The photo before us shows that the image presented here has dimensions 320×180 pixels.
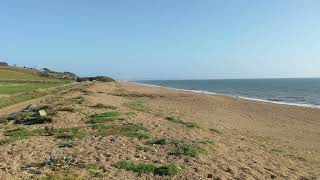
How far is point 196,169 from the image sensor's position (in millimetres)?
13680

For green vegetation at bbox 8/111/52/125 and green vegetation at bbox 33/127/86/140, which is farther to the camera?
green vegetation at bbox 8/111/52/125

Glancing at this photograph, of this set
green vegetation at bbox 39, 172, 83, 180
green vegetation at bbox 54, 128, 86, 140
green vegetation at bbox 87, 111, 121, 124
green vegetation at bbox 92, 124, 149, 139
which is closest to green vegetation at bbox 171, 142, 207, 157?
green vegetation at bbox 92, 124, 149, 139

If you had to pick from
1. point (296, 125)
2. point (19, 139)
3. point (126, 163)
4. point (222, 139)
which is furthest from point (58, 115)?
point (296, 125)

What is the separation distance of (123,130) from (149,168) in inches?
272

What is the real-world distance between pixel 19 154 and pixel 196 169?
556 cm

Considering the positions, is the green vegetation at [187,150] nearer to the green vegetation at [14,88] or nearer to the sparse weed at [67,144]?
the sparse weed at [67,144]

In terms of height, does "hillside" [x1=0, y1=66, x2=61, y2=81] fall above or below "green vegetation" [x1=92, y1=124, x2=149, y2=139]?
below

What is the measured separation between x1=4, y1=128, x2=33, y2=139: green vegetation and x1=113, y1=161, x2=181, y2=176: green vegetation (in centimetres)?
624

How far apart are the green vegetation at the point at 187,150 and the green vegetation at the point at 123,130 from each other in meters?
2.35

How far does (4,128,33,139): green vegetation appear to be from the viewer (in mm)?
18725

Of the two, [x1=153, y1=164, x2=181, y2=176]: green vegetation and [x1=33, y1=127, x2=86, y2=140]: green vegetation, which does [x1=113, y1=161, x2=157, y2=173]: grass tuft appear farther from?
[x1=33, y1=127, x2=86, y2=140]: green vegetation

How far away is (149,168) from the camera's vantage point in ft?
44.1

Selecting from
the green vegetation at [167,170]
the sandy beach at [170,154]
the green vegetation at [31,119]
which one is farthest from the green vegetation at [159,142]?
the green vegetation at [31,119]

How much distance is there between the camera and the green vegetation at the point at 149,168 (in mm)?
13102
